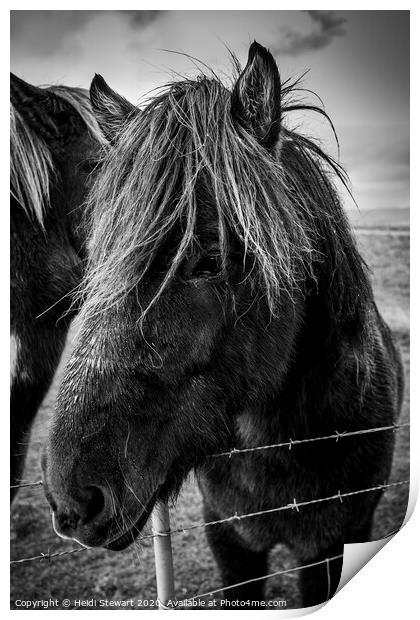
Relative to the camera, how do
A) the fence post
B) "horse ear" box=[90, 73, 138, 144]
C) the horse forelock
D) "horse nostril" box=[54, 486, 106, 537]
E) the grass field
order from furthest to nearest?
the grass field
the horse forelock
the fence post
"horse ear" box=[90, 73, 138, 144]
"horse nostril" box=[54, 486, 106, 537]

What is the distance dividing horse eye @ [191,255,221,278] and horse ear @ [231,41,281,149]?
31 cm

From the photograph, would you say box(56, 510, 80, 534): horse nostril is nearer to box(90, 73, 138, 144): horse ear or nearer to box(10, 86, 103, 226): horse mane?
box(90, 73, 138, 144): horse ear

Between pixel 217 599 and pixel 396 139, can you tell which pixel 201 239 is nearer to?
pixel 396 139

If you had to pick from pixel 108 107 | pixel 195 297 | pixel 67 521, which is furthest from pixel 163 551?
pixel 108 107

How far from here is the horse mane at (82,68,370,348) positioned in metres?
1.32

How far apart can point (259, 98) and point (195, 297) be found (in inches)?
19.0

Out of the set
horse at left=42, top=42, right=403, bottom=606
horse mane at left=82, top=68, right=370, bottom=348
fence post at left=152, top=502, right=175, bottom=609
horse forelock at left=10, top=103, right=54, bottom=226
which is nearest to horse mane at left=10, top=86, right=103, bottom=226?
horse forelock at left=10, top=103, right=54, bottom=226

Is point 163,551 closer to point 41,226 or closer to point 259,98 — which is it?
point 41,226

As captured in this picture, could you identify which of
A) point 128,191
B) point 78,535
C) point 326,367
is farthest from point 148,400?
point 326,367

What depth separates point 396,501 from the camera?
2.23m

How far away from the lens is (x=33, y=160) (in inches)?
83.5

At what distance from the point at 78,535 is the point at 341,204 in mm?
1084

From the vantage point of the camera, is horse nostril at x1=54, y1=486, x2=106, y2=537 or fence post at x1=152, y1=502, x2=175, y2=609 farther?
fence post at x1=152, y1=502, x2=175, y2=609

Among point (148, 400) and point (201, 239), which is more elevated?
point (201, 239)
